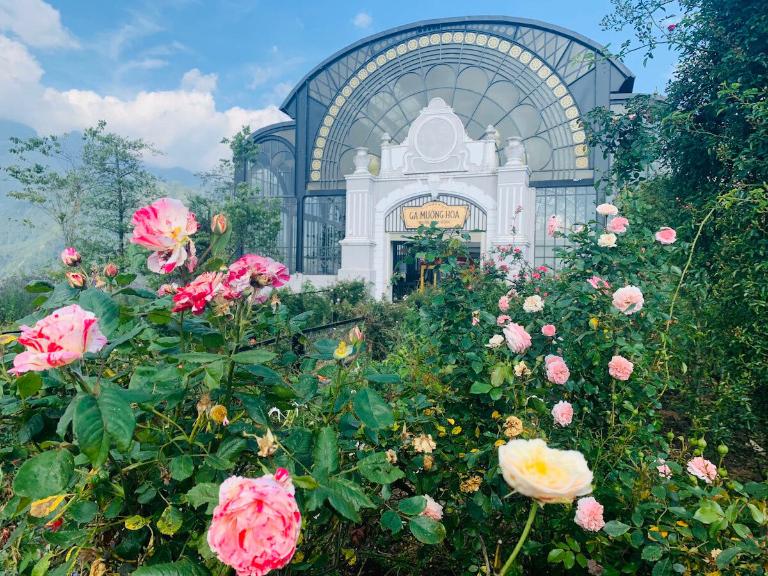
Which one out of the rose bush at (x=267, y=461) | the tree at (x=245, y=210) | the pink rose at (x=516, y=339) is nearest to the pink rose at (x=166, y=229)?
the rose bush at (x=267, y=461)

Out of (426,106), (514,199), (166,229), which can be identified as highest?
(426,106)

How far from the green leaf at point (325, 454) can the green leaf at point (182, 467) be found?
23 centimetres

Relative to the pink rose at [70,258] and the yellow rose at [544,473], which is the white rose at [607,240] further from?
the pink rose at [70,258]

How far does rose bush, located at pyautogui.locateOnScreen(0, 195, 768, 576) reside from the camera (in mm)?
694

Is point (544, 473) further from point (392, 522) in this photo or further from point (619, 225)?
point (619, 225)

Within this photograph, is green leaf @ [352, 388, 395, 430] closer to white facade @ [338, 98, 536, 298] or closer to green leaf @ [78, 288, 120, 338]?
green leaf @ [78, 288, 120, 338]

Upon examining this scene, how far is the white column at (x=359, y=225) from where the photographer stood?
581 inches

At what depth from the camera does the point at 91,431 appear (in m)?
0.68

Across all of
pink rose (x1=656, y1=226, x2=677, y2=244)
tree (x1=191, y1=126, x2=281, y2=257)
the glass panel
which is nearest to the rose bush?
pink rose (x1=656, y1=226, x2=677, y2=244)

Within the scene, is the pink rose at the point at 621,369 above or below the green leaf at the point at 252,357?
below

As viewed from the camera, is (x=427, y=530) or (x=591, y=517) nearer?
(x=427, y=530)

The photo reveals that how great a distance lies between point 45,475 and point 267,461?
1.31ft

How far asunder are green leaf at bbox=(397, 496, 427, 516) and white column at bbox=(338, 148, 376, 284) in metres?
13.7

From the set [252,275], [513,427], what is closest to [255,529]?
[252,275]
